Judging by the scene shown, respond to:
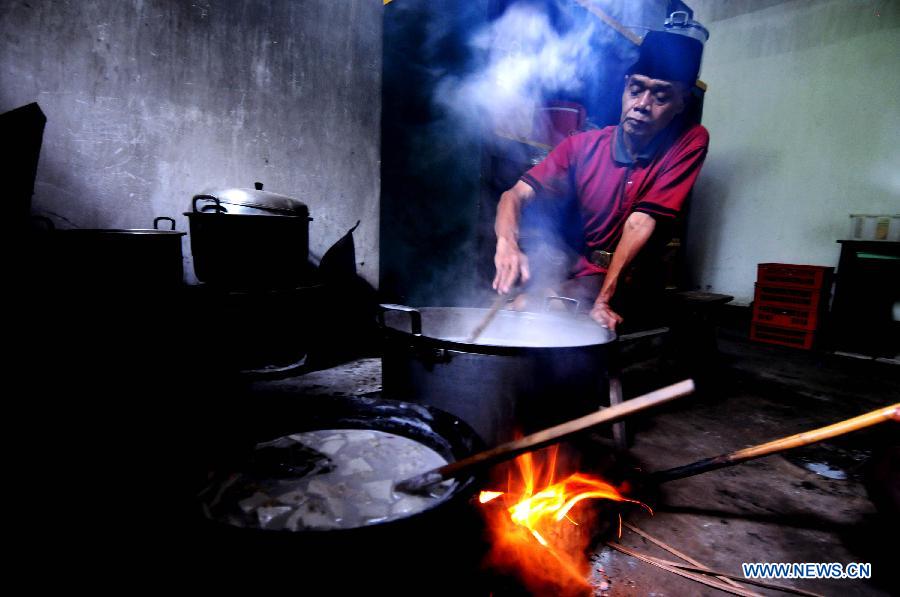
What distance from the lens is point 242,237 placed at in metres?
3.00

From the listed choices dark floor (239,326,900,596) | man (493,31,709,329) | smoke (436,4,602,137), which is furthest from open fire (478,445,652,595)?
smoke (436,4,602,137)

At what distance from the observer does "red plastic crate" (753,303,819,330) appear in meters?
6.43

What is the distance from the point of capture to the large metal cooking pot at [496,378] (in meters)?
1.88

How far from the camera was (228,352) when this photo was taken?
3146mm

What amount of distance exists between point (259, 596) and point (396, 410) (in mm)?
866

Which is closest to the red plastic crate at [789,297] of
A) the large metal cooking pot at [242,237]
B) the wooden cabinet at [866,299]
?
the wooden cabinet at [866,299]

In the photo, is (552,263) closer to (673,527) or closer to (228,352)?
(673,527)

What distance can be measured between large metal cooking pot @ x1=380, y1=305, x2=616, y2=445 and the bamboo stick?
0.48 m

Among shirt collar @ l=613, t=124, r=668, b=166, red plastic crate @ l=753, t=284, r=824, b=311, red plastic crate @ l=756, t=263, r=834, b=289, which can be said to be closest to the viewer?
shirt collar @ l=613, t=124, r=668, b=166

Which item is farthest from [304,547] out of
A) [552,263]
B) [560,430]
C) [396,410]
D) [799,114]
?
[799,114]

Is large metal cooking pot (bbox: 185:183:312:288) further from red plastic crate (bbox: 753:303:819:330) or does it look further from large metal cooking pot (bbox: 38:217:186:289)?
red plastic crate (bbox: 753:303:819:330)

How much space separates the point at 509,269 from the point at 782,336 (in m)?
5.94

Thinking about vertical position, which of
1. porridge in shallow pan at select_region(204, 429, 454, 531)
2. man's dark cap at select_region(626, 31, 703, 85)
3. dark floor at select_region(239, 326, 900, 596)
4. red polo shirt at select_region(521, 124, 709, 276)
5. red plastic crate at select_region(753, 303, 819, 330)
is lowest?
dark floor at select_region(239, 326, 900, 596)

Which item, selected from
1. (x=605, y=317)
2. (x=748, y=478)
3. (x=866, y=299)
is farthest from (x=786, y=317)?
(x=605, y=317)
